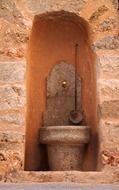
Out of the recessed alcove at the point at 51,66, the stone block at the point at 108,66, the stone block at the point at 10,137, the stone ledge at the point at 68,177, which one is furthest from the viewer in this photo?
the recessed alcove at the point at 51,66

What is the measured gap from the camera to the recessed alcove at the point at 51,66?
9.36 feet

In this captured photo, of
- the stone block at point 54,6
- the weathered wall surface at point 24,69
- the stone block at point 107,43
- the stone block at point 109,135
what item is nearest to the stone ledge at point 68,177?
the weathered wall surface at point 24,69

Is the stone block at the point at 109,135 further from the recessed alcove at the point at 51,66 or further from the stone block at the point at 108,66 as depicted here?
the stone block at the point at 108,66

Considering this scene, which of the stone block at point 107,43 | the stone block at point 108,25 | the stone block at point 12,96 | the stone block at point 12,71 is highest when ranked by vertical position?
the stone block at point 108,25

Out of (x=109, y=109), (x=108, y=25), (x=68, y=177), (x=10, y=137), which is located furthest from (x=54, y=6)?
(x=68, y=177)

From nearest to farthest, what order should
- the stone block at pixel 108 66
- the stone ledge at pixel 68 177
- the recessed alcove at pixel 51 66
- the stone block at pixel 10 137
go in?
the stone ledge at pixel 68 177, the stone block at pixel 10 137, the stone block at pixel 108 66, the recessed alcove at pixel 51 66

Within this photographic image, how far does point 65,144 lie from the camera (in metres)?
2.71

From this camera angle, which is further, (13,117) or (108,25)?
(108,25)

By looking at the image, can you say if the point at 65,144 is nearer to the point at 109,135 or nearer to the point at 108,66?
the point at 109,135

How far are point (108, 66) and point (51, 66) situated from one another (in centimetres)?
57

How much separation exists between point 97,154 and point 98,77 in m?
0.59

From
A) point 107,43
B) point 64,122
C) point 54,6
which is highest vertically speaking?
point 54,6

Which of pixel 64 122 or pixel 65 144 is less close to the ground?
pixel 64 122

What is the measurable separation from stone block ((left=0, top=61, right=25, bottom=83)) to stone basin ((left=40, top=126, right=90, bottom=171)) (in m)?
0.45
